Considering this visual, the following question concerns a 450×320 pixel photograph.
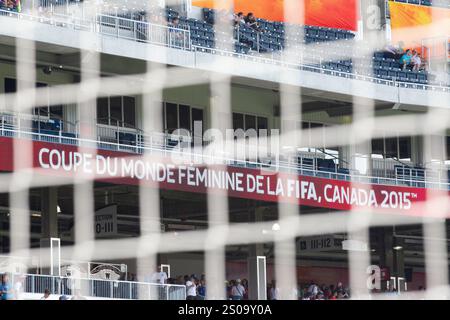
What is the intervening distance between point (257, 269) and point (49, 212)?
4738 mm

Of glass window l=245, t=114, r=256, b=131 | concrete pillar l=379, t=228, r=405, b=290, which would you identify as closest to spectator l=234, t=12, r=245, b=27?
glass window l=245, t=114, r=256, b=131

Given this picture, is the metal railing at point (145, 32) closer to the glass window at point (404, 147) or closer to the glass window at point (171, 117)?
the glass window at point (171, 117)

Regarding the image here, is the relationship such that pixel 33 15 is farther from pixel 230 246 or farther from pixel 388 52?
pixel 388 52

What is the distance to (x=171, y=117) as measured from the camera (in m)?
27.2

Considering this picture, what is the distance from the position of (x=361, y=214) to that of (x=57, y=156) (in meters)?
8.66

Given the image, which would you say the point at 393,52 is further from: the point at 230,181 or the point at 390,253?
the point at 230,181

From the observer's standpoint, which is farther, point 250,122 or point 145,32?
point 250,122

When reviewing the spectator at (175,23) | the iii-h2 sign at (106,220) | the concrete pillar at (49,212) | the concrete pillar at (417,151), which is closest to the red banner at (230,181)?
the iii-h2 sign at (106,220)

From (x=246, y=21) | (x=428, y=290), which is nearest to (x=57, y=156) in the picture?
(x=246, y=21)

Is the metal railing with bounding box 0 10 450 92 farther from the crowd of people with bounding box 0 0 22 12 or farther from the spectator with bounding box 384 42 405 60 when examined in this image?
the spectator with bounding box 384 42 405 60

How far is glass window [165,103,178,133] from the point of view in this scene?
27.0 meters

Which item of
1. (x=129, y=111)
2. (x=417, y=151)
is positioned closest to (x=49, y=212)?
(x=129, y=111)

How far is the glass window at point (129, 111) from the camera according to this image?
1040 inches

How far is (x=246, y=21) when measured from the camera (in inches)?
1099
